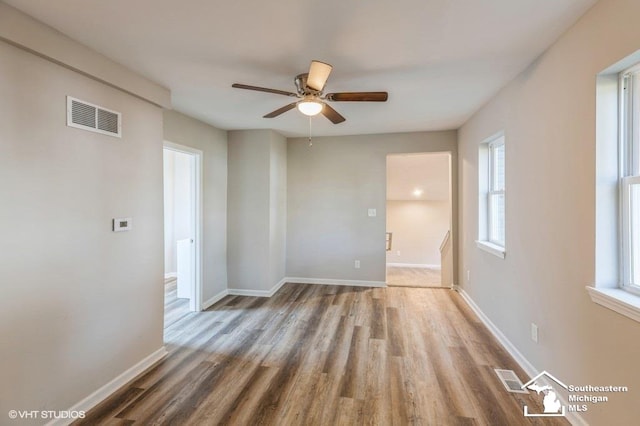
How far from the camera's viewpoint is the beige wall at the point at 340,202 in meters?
4.91

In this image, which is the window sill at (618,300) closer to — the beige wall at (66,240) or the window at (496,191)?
the window at (496,191)

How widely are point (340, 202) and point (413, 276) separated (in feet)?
13.1

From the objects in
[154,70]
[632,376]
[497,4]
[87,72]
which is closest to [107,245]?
[87,72]

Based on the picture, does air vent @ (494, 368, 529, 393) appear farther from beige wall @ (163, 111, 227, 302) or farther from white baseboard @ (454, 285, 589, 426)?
beige wall @ (163, 111, 227, 302)

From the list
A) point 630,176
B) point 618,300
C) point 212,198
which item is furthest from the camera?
point 212,198

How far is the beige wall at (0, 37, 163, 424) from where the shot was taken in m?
1.67

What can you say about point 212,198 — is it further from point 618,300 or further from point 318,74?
point 618,300

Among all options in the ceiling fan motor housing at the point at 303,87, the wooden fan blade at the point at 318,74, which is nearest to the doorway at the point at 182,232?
the ceiling fan motor housing at the point at 303,87

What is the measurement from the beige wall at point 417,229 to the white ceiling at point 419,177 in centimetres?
30

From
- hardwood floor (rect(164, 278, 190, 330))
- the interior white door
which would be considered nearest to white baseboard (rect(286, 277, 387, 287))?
the interior white door

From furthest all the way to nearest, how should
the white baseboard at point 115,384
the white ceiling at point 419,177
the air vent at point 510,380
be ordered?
the white ceiling at point 419,177
the air vent at point 510,380
the white baseboard at point 115,384

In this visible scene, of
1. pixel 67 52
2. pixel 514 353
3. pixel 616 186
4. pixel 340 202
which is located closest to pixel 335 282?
pixel 340 202

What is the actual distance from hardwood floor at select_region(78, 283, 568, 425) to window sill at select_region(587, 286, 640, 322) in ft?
2.95

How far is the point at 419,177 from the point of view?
24.0 feet
